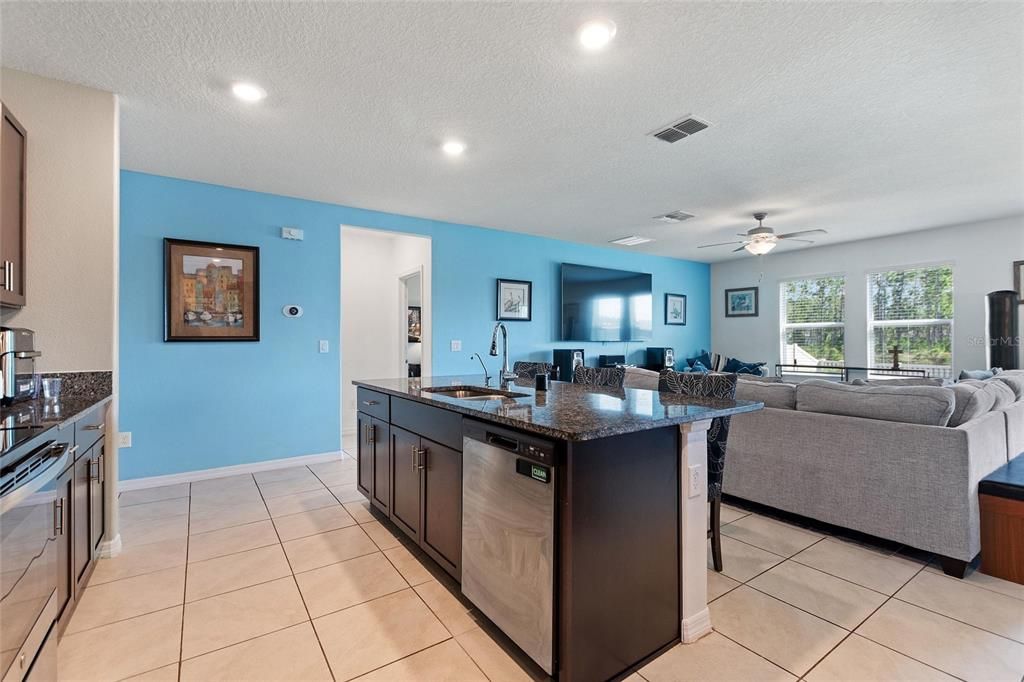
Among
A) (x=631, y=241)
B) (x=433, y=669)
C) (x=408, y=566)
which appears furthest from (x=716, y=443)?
(x=631, y=241)

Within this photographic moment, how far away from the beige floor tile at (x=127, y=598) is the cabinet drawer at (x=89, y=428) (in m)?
0.68

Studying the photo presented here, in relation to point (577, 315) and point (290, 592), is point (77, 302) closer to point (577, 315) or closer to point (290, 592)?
point (290, 592)

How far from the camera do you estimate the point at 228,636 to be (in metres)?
1.83

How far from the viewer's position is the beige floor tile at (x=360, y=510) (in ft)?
9.86

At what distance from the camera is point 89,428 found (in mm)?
2080

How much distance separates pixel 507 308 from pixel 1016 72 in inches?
174

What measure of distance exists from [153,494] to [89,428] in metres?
1.78

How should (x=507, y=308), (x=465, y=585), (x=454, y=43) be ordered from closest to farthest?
(x=465, y=585) → (x=454, y=43) → (x=507, y=308)

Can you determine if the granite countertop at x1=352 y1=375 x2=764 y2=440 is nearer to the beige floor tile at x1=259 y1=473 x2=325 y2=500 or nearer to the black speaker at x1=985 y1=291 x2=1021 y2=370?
the beige floor tile at x1=259 y1=473 x2=325 y2=500

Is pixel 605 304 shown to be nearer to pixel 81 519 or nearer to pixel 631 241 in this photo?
pixel 631 241

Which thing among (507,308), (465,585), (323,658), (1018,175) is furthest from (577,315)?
(323,658)

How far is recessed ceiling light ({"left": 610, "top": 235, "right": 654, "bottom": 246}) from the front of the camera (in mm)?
6176

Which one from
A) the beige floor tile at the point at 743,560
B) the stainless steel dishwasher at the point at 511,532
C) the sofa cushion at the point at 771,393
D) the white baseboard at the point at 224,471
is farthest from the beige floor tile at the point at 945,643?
the white baseboard at the point at 224,471

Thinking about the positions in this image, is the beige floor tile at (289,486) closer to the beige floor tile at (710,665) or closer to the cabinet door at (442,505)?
the cabinet door at (442,505)
